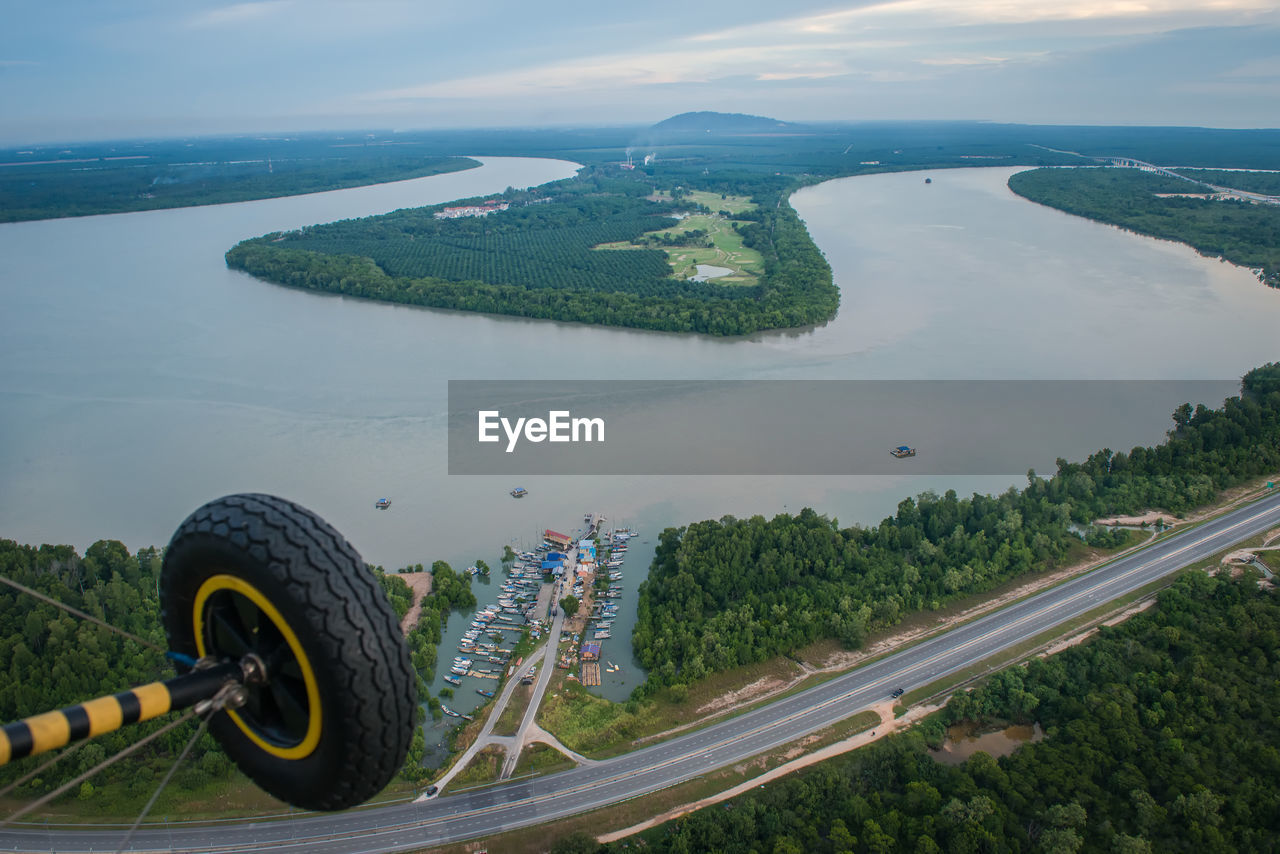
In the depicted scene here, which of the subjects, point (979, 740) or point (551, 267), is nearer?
point (979, 740)

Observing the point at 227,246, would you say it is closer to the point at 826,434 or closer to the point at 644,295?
the point at 644,295

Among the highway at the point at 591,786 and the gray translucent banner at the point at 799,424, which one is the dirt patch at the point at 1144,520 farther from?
the highway at the point at 591,786

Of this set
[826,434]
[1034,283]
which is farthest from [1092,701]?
[1034,283]

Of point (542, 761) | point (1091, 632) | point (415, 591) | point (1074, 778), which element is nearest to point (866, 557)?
point (1091, 632)

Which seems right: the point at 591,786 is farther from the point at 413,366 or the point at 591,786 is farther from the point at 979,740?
the point at 413,366

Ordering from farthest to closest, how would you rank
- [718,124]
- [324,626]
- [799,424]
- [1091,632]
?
[718,124]
[799,424]
[1091,632]
[324,626]

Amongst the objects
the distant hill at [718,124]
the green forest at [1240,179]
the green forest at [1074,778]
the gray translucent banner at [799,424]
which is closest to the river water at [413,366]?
the gray translucent banner at [799,424]
